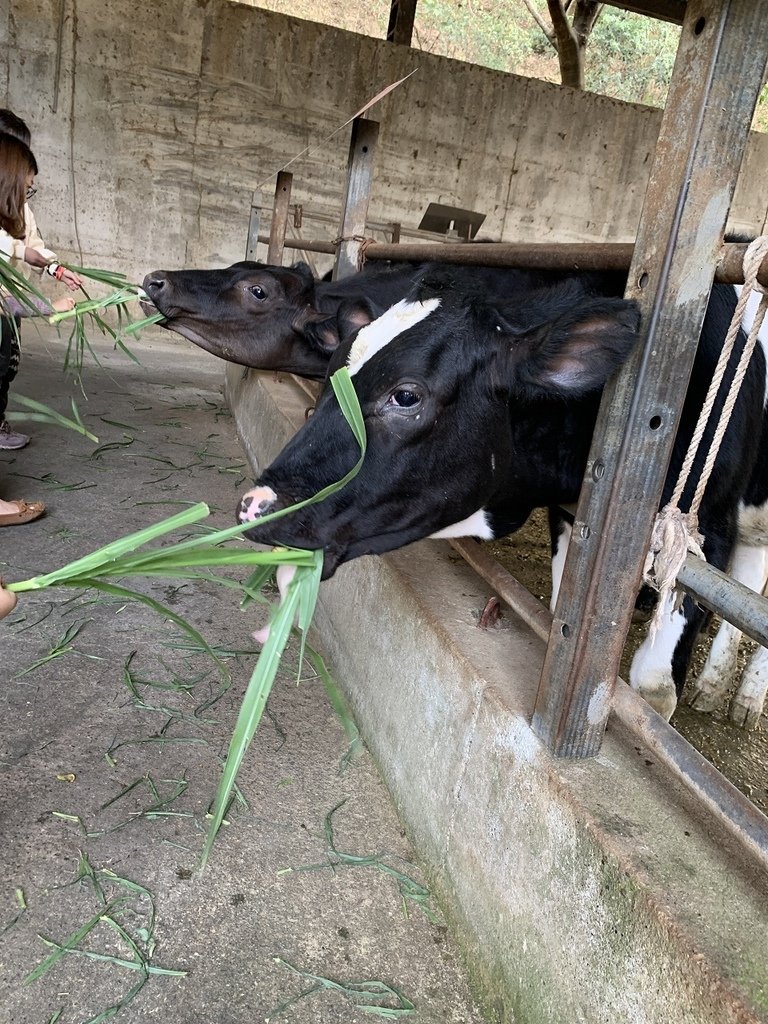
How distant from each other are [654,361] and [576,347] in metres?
0.21

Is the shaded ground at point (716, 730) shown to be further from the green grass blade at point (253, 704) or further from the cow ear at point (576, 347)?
the green grass blade at point (253, 704)

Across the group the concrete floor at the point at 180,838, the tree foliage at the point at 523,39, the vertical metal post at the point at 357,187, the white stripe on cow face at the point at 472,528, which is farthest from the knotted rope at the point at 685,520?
the tree foliage at the point at 523,39

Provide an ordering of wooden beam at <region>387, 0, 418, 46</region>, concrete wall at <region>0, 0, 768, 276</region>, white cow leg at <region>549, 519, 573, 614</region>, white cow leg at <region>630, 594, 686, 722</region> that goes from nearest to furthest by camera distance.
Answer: white cow leg at <region>630, 594, 686, 722</region> < white cow leg at <region>549, 519, 573, 614</region> < concrete wall at <region>0, 0, 768, 276</region> < wooden beam at <region>387, 0, 418, 46</region>

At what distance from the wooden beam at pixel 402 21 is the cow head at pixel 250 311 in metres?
7.73

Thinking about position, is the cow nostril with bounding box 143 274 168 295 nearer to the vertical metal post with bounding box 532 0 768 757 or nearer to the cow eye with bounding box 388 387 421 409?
the cow eye with bounding box 388 387 421 409

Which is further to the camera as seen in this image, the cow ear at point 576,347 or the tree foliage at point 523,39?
the tree foliage at point 523,39

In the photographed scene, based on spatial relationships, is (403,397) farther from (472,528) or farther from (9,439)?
(9,439)

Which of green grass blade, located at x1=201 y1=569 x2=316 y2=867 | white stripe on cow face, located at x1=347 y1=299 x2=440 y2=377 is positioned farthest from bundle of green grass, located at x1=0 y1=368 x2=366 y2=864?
white stripe on cow face, located at x1=347 y1=299 x2=440 y2=377

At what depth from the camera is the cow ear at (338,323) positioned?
9.44 feet

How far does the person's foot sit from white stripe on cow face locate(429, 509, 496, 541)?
3156 mm

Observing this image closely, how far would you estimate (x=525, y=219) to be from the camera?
10.4m

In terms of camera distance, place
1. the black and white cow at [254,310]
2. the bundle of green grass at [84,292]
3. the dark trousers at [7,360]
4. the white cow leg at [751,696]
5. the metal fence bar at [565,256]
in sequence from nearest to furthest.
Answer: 1. the metal fence bar at [565,256]
2. the bundle of green grass at [84,292]
3. the white cow leg at [751,696]
4. the black and white cow at [254,310]
5. the dark trousers at [7,360]

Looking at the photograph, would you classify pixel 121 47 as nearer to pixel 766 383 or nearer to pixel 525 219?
pixel 525 219

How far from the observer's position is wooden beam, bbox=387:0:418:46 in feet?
32.1
